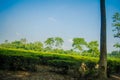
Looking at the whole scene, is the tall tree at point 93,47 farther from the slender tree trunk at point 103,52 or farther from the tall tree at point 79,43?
the slender tree trunk at point 103,52

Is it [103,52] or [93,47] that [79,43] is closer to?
[93,47]

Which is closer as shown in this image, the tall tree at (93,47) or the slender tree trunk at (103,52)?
the slender tree trunk at (103,52)

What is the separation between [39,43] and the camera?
87.8 m

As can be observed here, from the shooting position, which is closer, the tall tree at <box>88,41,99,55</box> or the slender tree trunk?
the slender tree trunk

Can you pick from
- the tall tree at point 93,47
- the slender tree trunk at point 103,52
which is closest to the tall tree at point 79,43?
the tall tree at point 93,47

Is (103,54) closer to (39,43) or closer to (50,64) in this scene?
(50,64)

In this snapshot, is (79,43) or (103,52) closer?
(103,52)

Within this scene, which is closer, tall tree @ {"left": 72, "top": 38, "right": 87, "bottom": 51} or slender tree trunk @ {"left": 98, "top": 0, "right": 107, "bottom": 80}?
slender tree trunk @ {"left": 98, "top": 0, "right": 107, "bottom": 80}

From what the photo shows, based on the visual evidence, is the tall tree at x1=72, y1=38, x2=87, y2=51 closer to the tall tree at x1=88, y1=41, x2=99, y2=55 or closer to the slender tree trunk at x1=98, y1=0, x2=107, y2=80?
the tall tree at x1=88, y1=41, x2=99, y2=55

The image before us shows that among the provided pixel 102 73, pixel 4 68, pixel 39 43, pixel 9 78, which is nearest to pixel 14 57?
pixel 4 68

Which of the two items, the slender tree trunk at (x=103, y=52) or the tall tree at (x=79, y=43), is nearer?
the slender tree trunk at (x=103, y=52)

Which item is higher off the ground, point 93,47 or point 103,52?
point 93,47

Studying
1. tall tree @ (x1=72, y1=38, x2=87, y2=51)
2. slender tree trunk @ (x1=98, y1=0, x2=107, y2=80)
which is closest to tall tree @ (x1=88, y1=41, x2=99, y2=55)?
tall tree @ (x1=72, y1=38, x2=87, y2=51)

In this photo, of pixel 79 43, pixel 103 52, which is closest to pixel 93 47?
pixel 79 43
